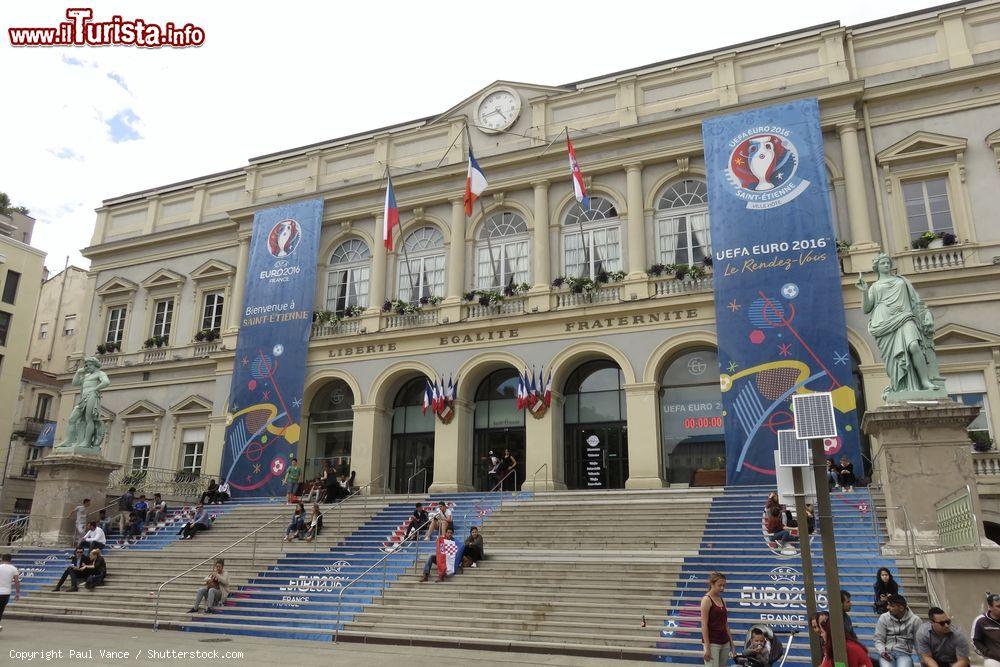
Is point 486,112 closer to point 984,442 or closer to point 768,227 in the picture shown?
point 768,227

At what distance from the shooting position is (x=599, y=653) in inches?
422

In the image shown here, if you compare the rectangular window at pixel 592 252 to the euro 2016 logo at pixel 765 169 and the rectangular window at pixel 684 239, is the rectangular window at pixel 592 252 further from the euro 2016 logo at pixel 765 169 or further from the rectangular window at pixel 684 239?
the euro 2016 logo at pixel 765 169

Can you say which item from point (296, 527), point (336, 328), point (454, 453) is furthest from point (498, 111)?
point (296, 527)

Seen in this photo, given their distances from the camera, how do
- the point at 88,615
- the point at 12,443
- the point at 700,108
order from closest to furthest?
the point at 88,615 → the point at 700,108 → the point at 12,443

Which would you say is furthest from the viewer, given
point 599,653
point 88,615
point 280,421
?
point 280,421

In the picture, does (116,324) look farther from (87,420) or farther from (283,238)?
(87,420)

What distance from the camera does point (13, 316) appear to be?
36.3 meters

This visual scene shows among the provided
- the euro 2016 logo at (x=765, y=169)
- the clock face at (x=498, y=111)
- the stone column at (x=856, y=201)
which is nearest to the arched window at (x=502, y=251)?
the clock face at (x=498, y=111)

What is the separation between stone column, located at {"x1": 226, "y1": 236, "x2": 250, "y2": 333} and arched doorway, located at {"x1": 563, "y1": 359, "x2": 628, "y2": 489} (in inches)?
480

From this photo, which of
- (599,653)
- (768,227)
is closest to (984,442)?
(768,227)

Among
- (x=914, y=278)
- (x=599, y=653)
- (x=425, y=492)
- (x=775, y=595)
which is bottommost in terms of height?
(x=599, y=653)

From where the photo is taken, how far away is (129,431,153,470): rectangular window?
27672 millimetres

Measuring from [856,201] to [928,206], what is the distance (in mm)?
1858

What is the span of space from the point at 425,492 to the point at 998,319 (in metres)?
15.8
